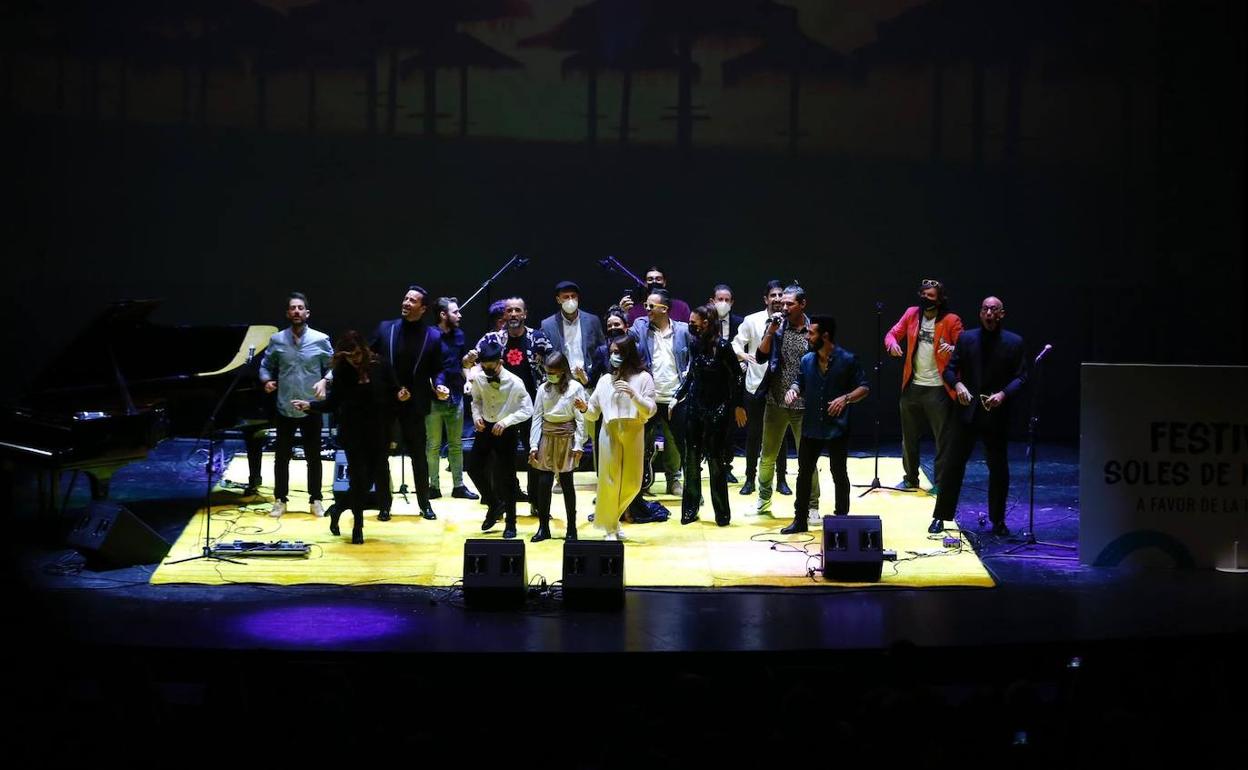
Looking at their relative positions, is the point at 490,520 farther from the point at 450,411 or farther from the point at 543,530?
the point at 450,411

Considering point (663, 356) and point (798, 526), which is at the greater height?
point (663, 356)

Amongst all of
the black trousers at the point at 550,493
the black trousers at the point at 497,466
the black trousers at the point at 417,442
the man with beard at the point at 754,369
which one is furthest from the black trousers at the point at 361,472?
the man with beard at the point at 754,369

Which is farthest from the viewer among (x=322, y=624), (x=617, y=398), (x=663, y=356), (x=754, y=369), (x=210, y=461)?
(x=754, y=369)

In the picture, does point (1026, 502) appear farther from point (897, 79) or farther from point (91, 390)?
point (91, 390)

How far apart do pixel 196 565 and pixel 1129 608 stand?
241 inches

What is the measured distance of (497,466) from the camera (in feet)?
34.3

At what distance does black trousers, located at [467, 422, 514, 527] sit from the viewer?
34.0 feet

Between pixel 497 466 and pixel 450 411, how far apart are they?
4.39 ft

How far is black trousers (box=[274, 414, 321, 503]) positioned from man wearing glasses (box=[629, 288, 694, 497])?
262 centimetres

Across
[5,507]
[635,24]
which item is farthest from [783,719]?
[635,24]

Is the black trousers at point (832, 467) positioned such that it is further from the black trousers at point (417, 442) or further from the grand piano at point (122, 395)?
the grand piano at point (122, 395)

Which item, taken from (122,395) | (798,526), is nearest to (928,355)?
(798,526)

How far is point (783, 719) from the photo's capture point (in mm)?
5203

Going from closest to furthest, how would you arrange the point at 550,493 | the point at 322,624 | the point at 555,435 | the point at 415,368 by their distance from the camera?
1. the point at 322,624
2. the point at 555,435
3. the point at 550,493
4. the point at 415,368
